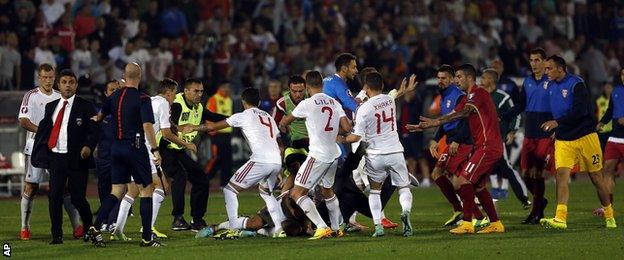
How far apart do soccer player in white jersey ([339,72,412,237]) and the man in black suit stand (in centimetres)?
308

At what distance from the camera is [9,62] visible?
28.5 m

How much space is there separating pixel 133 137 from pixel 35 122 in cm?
279

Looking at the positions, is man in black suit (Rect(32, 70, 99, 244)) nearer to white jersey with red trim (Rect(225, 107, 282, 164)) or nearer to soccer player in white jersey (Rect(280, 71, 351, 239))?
white jersey with red trim (Rect(225, 107, 282, 164))

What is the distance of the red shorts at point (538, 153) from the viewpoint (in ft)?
62.5

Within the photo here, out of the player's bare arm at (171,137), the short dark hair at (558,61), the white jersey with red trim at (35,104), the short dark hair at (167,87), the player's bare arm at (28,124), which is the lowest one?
the player's bare arm at (171,137)

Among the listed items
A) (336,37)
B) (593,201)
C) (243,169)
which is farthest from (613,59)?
(243,169)

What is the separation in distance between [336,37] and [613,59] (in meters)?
7.61

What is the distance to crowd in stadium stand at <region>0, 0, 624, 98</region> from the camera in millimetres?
29453

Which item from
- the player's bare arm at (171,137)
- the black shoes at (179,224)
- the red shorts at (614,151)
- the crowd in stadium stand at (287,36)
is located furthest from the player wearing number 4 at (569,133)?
the crowd in stadium stand at (287,36)

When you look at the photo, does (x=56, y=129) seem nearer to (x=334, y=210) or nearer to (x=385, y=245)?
(x=334, y=210)

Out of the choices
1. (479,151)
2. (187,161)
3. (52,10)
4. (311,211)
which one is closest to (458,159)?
(479,151)

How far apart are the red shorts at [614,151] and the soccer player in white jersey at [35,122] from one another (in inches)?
293

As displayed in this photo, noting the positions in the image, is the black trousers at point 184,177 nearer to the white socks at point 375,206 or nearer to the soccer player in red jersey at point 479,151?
the white socks at point 375,206

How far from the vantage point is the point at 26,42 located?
29359mm
